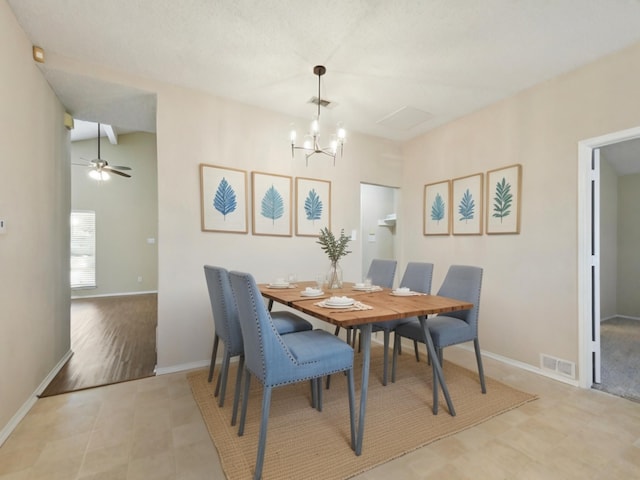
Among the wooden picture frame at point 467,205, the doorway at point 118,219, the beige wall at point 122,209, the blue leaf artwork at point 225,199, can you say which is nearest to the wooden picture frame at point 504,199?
the wooden picture frame at point 467,205

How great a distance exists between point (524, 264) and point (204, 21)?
11.1 feet

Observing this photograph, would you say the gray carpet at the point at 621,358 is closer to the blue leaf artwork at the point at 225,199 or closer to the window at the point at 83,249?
the blue leaf artwork at the point at 225,199

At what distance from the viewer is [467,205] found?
3465 mm

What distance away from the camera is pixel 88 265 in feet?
22.3

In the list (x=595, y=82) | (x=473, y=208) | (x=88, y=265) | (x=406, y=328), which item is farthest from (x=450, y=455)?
(x=88, y=265)

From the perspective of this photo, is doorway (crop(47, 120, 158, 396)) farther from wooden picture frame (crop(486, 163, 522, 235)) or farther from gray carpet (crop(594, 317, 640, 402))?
gray carpet (crop(594, 317, 640, 402))

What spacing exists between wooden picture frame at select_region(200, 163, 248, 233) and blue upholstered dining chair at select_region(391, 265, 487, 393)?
1934 millimetres

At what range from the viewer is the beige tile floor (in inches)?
60.2

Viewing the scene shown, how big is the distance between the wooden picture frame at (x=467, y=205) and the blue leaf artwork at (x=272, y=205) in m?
2.06

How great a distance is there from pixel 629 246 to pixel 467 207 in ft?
12.3

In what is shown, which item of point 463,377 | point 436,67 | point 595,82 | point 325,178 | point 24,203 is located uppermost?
point 436,67

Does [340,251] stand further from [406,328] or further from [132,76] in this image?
[132,76]

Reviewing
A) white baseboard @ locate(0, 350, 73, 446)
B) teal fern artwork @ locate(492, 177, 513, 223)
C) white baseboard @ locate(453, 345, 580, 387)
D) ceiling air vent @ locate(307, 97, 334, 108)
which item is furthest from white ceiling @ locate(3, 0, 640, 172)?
white baseboard @ locate(453, 345, 580, 387)

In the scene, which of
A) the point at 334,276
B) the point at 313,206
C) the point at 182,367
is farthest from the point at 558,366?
the point at 182,367
